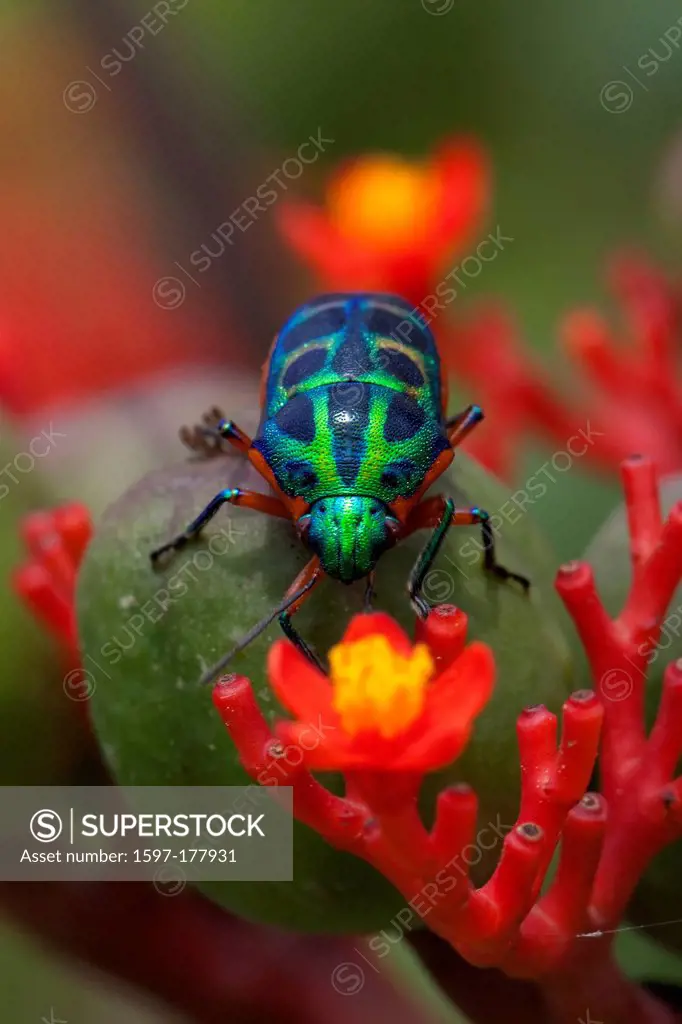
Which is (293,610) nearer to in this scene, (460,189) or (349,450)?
(349,450)

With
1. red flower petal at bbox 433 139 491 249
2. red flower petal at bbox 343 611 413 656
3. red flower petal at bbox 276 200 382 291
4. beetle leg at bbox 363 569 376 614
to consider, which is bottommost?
red flower petal at bbox 343 611 413 656

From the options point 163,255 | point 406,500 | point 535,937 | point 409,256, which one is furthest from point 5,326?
point 535,937

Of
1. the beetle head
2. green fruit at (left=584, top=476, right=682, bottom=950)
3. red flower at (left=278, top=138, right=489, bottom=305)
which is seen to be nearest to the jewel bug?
the beetle head

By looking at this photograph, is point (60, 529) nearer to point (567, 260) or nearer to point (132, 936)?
point (132, 936)

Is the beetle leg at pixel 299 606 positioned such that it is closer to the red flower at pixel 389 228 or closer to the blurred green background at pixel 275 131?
the red flower at pixel 389 228

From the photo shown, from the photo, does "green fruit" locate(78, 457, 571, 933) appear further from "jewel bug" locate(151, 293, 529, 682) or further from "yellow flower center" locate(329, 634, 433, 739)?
"yellow flower center" locate(329, 634, 433, 739)

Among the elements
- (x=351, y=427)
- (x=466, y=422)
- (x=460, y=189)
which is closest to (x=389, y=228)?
(x=460, y=189)
